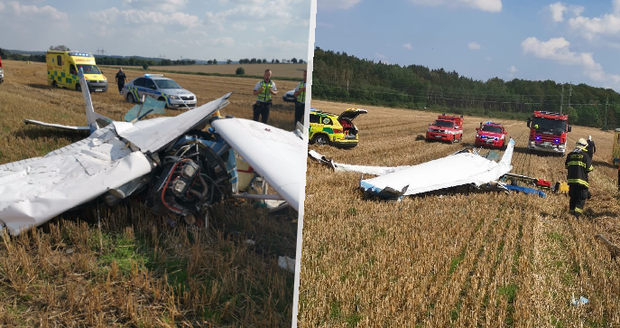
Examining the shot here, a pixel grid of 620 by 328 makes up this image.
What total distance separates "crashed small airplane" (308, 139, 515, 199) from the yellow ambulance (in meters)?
5.57

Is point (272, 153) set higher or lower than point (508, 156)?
higher

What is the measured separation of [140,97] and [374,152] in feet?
22.4

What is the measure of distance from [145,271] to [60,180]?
4.48ft

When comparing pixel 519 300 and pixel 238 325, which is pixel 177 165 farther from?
pixel 519 300

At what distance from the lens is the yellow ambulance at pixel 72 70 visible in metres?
8.85

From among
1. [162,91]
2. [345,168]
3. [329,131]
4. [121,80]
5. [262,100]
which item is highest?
[121,80]

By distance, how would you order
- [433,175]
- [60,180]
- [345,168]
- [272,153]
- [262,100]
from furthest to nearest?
[345,168] → [433,175] → [262,100] → [60,180] → [272,153]

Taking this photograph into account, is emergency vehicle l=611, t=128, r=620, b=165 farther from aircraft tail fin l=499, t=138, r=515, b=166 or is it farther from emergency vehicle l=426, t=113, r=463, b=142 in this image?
emergency vehicle l=426, t=113, r=463, b=142

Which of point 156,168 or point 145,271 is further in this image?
point 156,168

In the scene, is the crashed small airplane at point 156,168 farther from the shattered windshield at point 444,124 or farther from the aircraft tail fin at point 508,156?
the shattered windshield at point 444,124

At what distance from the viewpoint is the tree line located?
16.2 ft

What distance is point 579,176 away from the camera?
632 centimetres

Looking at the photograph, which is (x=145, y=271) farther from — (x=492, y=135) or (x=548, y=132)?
(x=492, y=135)

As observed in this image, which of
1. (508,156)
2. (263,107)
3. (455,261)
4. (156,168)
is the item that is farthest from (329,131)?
(455,261)
